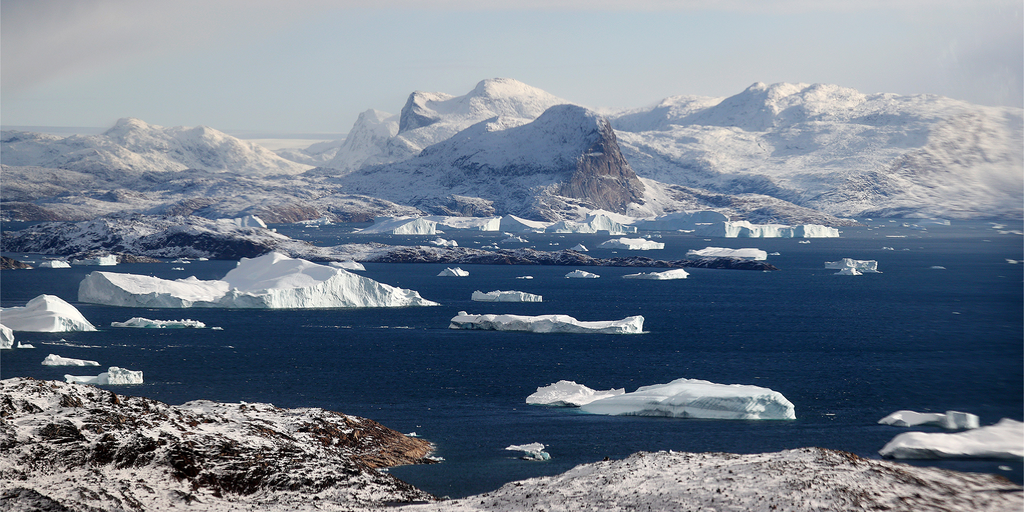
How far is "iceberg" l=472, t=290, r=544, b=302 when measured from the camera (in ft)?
323

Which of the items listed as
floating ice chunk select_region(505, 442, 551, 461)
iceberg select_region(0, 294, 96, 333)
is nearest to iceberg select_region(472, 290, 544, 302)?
iceberg select_region(0, 294, 96, 333)

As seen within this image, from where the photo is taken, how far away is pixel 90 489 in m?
23.8

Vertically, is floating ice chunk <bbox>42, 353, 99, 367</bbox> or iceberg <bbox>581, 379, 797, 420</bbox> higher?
floating ice chunk <bbox>42, 353, 99, 367</bbox>

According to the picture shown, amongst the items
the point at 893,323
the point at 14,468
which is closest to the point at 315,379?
the point at 14,468

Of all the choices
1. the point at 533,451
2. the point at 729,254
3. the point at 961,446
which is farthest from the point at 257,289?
the point at 729,254

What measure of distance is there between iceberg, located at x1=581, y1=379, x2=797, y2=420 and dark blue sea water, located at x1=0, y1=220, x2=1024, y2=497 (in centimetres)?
66

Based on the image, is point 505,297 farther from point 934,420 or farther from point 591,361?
point 934,420

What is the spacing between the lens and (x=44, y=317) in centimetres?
6956

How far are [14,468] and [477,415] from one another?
22167mm

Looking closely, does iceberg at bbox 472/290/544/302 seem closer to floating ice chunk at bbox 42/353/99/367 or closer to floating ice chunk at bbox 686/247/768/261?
floating ice chunk at bbox 42/353/99/367

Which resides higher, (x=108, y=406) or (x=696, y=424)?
(x=108, y=406)

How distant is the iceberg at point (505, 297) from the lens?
98438 millimetres

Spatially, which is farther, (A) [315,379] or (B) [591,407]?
(A) [315,379]

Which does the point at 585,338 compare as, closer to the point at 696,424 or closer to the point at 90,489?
the point at 696,424
